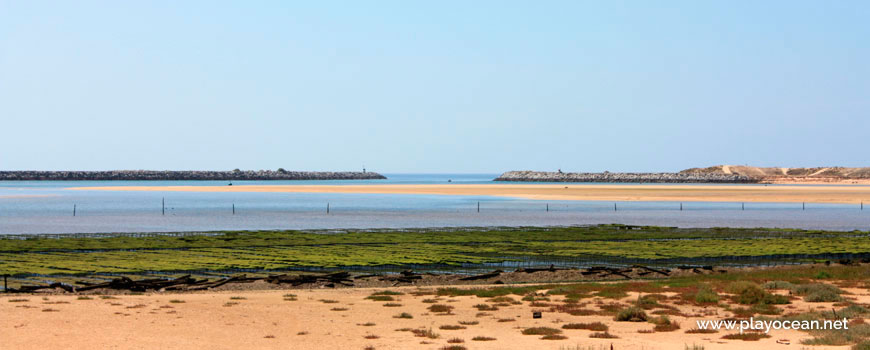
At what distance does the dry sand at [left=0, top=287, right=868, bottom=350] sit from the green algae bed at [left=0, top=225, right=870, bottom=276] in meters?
10.6

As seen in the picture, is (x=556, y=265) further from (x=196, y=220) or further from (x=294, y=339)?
(x=196, y=220)

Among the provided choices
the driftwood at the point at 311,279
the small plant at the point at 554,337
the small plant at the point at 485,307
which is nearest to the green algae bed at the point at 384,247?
the driftwood at the point at 311,279

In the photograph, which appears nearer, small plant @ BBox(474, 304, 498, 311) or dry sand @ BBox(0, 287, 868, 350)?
dry sand @ BBox(0, 287, 868, 350)

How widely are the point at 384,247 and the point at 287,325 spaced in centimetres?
2447

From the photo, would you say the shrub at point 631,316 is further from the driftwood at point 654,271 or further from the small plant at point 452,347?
the driftwood at point 654,271

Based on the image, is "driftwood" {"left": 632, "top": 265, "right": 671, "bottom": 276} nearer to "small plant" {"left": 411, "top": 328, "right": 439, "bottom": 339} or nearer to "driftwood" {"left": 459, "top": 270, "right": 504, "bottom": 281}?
"driftwood" {"left": 459, "top": 270, "right": 504, "bottom": 281}

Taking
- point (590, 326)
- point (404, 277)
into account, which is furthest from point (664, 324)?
point (404, 277)

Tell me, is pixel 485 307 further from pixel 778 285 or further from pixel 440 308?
pixel 778 285

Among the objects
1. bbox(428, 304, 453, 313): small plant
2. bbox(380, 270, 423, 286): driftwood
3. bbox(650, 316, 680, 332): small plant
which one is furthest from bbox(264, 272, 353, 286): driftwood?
bbox(650, 316, 680, 332): small plant

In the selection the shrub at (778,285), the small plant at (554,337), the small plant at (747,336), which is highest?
the shrub at (778,285)

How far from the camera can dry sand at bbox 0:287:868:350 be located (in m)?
18.8

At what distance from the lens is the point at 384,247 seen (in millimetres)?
45875

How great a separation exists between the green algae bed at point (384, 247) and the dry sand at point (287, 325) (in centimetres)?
1064

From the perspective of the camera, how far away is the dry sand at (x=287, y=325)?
61.5 ft
